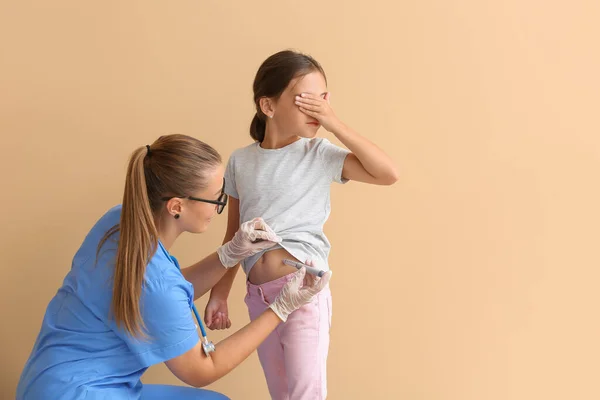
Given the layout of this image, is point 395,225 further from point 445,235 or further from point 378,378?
point 378,378

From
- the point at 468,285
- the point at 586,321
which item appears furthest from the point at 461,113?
the point at 586,321

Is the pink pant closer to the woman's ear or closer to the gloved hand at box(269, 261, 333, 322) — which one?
the gloved hand at box(269, 261, 333, 322)

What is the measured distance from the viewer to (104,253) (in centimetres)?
139

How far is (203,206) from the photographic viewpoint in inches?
56.7

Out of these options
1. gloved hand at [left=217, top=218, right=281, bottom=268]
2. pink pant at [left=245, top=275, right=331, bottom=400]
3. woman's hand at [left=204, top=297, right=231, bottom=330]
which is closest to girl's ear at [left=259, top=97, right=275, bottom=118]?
gloved hand at [left=217, top=218, right=281, bottom=268]

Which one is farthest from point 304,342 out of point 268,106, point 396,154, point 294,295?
point 396,154

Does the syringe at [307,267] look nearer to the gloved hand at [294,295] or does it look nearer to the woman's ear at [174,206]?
the gloved hand at [294,295]

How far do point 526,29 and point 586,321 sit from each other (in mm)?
964

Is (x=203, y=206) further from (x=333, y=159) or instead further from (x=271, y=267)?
(x=333, y=159)

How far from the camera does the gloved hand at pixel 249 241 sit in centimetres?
153

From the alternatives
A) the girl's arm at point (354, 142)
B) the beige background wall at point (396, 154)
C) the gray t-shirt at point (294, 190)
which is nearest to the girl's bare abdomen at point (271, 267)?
the gray t-shirt at point (294, 190)

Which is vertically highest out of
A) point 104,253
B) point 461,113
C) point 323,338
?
point 461,113

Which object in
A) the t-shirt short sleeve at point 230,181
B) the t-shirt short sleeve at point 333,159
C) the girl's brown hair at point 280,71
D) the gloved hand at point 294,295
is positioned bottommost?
the gloved hand at point 294,295

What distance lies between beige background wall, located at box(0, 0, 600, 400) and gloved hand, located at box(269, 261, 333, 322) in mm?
669
